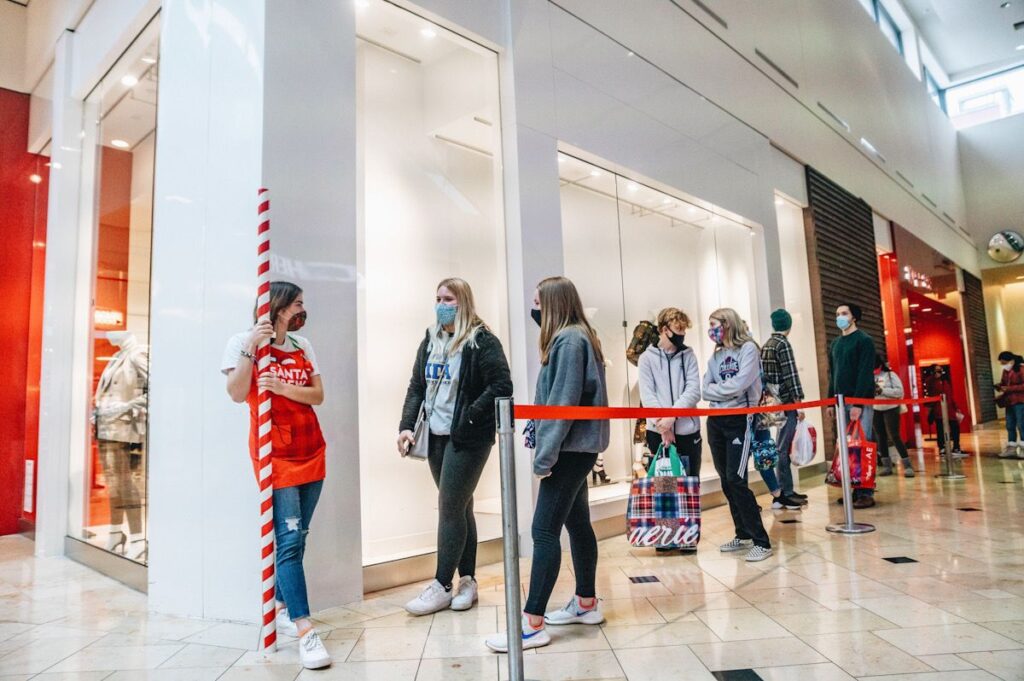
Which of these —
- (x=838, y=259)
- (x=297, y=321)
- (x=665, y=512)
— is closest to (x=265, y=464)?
(x=297, y=321)

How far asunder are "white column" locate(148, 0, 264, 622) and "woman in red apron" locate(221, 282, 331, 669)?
42cm

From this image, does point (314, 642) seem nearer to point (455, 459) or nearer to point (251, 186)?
point (455, 459)

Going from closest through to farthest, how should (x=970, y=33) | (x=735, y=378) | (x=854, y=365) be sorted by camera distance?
1. (x=735, y=378)
2. (x=854, y=365)
3. (x=970, y=33)

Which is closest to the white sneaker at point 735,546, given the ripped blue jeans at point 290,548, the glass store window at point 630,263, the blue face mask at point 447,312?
the glass store window at point 630,263

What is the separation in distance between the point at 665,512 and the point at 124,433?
3480mm

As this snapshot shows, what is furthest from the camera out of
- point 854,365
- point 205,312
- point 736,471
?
point 854,365

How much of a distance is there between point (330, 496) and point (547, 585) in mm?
1219

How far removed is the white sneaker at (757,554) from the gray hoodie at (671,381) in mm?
779

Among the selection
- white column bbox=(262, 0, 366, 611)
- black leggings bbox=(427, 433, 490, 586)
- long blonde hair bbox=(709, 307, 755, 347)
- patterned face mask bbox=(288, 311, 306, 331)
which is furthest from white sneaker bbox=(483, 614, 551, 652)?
long blonde hair bbox=(709, 307, 755, 347)

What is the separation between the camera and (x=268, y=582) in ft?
8.42

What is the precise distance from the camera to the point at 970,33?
48.3 feet

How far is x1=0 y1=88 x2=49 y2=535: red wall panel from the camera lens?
5816mm

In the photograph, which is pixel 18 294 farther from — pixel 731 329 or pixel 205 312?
pixel 731 329

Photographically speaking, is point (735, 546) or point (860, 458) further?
point (860, 458)
